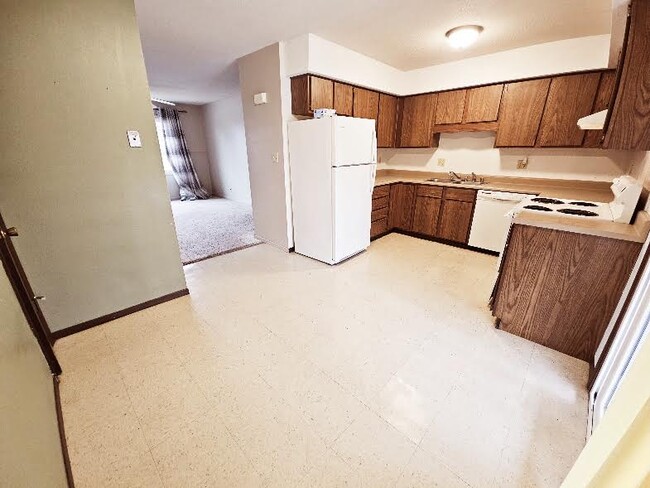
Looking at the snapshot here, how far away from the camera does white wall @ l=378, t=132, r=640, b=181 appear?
2.92m

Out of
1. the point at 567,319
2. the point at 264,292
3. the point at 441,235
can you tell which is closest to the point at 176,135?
the point at 264,292

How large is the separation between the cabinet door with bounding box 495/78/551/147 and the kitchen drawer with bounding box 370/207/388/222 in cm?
158

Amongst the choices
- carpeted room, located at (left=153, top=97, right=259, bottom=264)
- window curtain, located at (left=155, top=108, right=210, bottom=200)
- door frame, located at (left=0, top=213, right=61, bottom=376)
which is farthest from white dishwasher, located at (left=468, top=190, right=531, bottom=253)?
window curtain, located at (left=155, top=108, right=210, bottom=200)

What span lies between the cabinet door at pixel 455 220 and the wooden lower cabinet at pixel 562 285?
159cm

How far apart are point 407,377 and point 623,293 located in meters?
1.28

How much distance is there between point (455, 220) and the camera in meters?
3.49

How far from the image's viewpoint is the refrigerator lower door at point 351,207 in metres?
2.87

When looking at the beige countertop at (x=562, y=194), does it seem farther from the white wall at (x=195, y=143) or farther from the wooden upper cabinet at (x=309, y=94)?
the white wall at (x=195, y=143)

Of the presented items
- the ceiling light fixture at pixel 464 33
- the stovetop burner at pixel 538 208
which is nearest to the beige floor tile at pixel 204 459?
the stovetop burner at pixel 538 208

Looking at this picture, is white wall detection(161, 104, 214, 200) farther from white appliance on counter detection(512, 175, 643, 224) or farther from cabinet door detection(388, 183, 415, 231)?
white appliance on counter detection(512, 175, 643, 224)

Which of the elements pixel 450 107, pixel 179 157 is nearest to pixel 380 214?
pixel 450 107

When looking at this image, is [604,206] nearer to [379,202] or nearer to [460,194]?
[460,194]

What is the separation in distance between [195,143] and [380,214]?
227 inches

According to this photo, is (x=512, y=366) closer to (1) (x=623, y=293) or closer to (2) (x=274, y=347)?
(1) (x=623, y=293)
